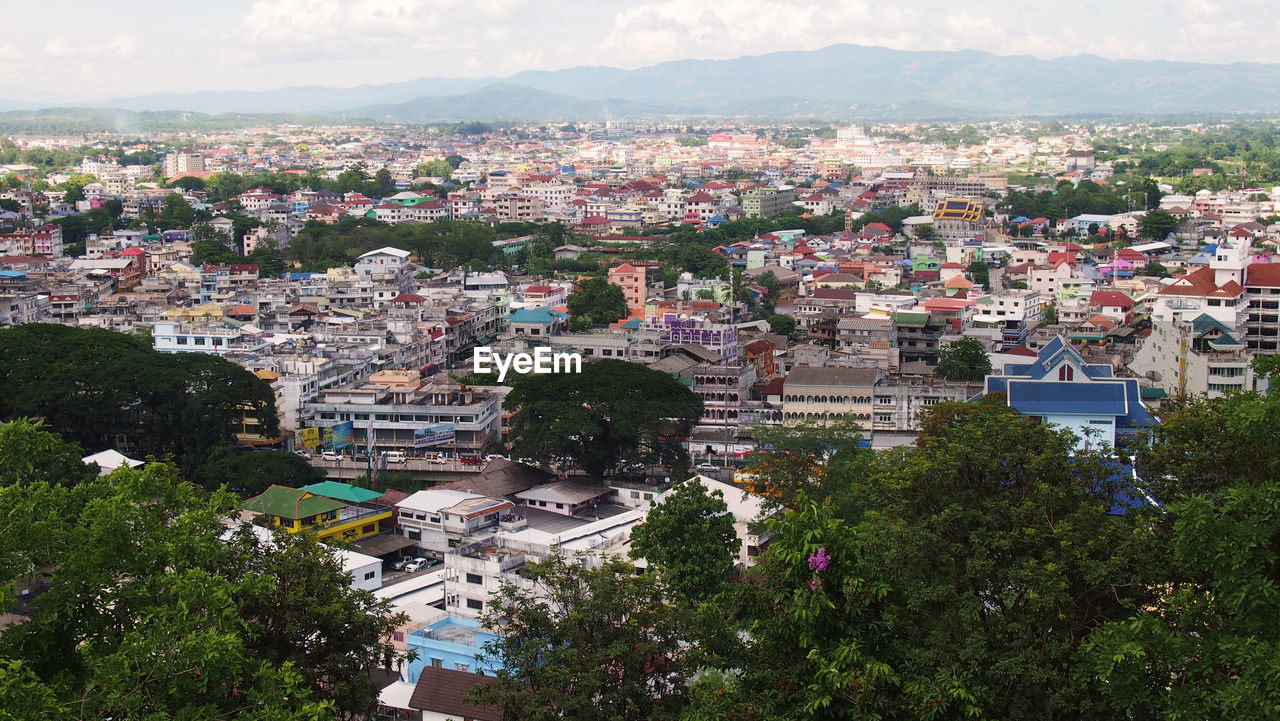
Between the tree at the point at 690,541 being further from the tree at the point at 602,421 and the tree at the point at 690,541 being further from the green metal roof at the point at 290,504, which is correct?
the tree at the point at 602,421

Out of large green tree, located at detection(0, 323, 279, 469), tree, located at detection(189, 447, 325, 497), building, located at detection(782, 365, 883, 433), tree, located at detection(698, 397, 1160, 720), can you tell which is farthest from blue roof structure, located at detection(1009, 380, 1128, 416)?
large green tree, located at detection(0, 323, 279, 469)

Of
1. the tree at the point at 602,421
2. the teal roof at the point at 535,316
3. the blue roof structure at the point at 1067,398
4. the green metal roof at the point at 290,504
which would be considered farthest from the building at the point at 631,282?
the green metal roof at the point at 290,504

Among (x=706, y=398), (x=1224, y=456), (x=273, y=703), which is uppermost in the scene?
(x=1224, y=456)

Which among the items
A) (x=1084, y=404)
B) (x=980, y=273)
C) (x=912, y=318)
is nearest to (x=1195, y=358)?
(x=1084, y=404)

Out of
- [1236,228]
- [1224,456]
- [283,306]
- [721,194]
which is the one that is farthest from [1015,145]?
[1224,456]

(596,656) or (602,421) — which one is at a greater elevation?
(596,656)

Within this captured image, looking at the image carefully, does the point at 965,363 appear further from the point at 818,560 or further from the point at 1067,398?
the point at 818,560

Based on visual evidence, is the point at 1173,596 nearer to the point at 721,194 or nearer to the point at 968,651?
the point at 968,651
